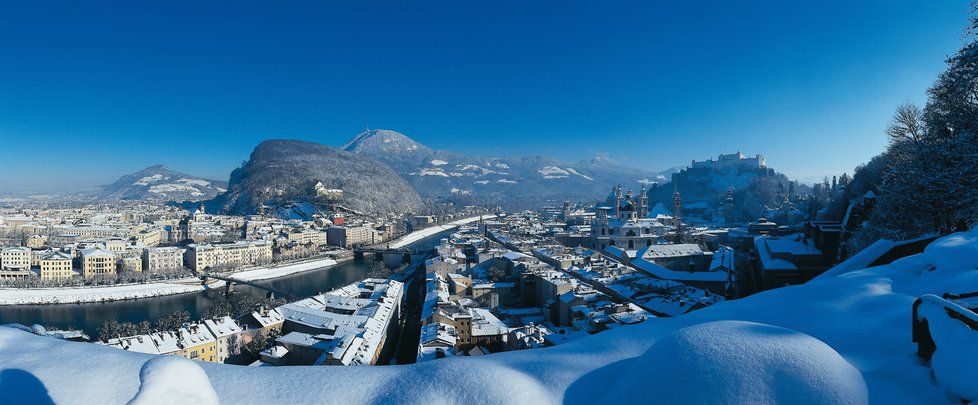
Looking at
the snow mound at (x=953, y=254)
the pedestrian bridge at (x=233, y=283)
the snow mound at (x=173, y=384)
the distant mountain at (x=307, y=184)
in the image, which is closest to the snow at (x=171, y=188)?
the distant mountain at (x=307, y=184)

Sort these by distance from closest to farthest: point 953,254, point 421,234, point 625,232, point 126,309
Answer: point 953,254, point 126,309, point 625,232, point 421,234

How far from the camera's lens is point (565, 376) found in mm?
1742

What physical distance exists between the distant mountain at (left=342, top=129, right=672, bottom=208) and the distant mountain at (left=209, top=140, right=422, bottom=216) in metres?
29.6

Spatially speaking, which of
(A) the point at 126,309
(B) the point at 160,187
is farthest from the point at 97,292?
(B) the point at 160,187

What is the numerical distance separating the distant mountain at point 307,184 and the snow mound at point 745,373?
2129 inches

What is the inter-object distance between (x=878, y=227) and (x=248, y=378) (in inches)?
467

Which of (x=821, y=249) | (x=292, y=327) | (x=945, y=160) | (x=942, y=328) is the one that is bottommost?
(x=292, y=327)

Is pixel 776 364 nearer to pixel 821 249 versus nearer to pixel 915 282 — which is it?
pixel 915 282

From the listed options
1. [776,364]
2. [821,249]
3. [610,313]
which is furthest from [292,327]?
[821,249]

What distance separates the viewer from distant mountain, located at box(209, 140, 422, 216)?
54844 mm

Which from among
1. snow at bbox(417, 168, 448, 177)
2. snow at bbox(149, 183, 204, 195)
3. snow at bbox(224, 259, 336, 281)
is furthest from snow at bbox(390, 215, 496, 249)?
snow at bbox(417, 168, 448, 177)

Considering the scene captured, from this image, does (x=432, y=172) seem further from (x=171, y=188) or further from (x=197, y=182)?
(x=171, y=188)

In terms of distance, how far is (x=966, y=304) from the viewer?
76.7 inches

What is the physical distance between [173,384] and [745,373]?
1494mm
